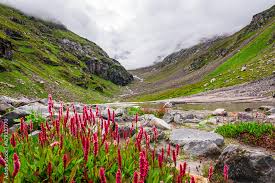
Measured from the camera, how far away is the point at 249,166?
9.38 meters

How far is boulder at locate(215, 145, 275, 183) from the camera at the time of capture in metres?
9.20

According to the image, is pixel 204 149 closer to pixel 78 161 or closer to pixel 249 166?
pixel 249 166

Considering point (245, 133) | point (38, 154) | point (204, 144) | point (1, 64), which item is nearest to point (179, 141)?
point (204, 144)

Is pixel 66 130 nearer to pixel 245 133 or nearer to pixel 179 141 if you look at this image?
pixel 179 141

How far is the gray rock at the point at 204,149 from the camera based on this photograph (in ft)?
40.6

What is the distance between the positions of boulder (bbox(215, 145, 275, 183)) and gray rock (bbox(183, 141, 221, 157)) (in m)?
2.46

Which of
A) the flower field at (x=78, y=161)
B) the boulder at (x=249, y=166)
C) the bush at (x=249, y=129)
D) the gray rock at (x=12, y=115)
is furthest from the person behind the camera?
the gray rock at (x=12, y=115)

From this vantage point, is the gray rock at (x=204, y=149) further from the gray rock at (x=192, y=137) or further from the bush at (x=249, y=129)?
the bush at (x=249, y=129)

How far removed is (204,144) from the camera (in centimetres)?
1272

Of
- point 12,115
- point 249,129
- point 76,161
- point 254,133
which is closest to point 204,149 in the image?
point 254,133

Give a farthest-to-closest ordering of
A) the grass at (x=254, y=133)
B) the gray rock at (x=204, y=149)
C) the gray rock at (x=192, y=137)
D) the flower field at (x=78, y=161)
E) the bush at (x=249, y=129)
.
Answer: the bush at (x=249, y=129) → the grass at (x=254, y=133) → the gray rock at (x=192, y=137) → the gray rock at (x=204, y=149) → the flower field at (x=78, y=161)

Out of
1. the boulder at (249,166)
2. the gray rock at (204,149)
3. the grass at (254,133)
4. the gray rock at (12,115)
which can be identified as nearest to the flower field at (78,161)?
the boulder at (249,166)

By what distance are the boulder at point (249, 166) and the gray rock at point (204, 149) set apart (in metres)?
2.46

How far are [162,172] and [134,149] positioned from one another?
1.38m
